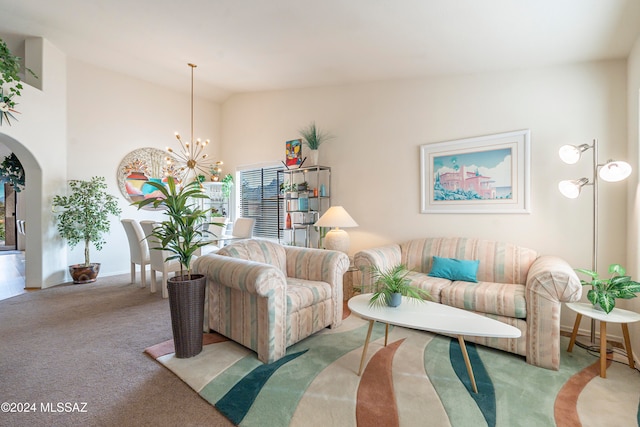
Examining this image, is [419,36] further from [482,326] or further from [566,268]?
[482,326]

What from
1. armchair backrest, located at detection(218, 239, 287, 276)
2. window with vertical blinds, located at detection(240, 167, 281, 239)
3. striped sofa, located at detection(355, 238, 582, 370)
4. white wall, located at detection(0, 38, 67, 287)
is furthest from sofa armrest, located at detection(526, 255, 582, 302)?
white wall, located at detection(0, 38, 67, 287)

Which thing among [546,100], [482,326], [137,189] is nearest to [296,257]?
[482,326]

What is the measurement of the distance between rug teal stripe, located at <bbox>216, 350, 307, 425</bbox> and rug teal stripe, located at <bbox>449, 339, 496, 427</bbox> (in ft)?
4.17

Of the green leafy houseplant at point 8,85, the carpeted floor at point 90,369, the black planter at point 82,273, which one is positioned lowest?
the carpeted floor at point 90,369

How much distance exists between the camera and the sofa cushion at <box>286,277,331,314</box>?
2.42 meters

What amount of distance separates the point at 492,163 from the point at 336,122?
2217 mm

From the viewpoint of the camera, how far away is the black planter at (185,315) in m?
2.29

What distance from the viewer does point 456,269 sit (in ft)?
9.79

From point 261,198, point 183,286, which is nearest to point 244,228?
point 261,198

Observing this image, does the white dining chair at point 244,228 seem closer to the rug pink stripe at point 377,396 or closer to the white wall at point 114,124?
the white wall at point 114,124

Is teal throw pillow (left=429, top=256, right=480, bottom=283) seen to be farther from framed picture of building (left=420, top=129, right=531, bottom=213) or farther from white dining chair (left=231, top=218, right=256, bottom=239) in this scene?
white dining chair (left=231, top=218, right=256, bottom=239)

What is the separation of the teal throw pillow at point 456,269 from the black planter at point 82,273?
5.11 m

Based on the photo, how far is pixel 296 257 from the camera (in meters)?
3.16

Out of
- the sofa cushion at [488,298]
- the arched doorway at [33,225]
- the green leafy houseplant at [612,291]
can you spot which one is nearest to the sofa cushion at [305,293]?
the sofa cushion at [488,298]
